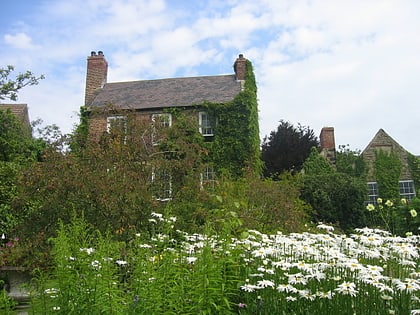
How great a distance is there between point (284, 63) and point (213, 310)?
25.9ft

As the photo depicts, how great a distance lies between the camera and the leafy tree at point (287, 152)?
25.4 metres

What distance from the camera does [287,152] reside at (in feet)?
84.0

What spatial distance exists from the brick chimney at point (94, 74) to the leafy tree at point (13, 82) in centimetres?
563

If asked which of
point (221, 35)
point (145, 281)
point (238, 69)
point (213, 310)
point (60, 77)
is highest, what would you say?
point (238, 69)

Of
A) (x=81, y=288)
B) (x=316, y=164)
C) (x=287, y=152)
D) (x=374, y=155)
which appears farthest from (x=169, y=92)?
(x=81, y=288)

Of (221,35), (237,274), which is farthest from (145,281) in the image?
(221,35)

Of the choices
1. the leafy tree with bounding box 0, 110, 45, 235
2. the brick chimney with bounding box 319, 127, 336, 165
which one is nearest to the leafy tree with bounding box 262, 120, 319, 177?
the brick chimney with bounding box 319, 127, 336, 165

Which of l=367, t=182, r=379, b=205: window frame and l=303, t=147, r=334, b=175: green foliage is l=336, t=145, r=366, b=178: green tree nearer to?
l=367, t=182, r=379, b=205: window frame

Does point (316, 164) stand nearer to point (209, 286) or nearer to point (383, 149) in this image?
point (383, 149)

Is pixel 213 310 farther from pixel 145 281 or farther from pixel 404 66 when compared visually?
pixel 404 66

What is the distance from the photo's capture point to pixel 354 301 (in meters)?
3.91

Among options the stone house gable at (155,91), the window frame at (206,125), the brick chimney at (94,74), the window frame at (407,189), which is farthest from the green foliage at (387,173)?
the brick chimney at (94,74)

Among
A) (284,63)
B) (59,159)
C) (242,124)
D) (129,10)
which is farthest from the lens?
(242,124)

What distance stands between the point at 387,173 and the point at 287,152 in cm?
588
